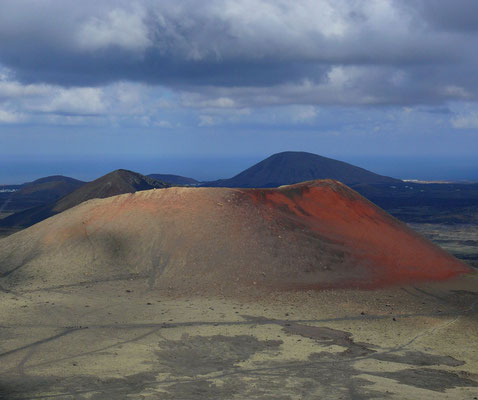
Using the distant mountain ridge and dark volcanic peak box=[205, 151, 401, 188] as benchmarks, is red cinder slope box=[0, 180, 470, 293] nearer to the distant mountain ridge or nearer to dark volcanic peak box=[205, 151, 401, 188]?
the distant mountain ridge

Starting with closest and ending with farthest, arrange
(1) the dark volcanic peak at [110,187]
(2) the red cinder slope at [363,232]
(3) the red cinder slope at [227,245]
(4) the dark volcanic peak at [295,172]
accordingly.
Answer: (3) the red cinder slope at [227,245], (2) the red cinder slope at [363,232], (1) the dark volcanic peak at [110,187], (4) the dark volcanic peak at [295,172]

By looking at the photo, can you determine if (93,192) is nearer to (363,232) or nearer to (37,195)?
(363,232)

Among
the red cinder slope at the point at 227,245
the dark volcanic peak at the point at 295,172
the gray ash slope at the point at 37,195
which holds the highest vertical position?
the dark volcanic peak at the point at 295,172

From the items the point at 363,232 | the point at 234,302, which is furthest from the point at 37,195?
the point at 234,302

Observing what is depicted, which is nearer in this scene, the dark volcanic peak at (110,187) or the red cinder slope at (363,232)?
the red cinder slope at (363,232)

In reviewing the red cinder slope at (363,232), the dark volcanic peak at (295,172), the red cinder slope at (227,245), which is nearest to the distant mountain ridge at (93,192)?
the red cinder slope at (227,245)

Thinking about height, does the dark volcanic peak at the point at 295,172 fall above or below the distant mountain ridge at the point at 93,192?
above

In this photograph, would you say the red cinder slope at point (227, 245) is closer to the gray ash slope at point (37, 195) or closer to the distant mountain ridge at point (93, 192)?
the distant mountain ridge at point (93, 192)
